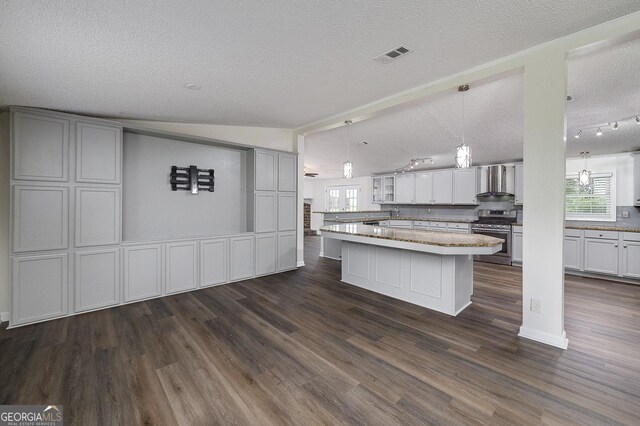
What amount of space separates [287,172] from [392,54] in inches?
118

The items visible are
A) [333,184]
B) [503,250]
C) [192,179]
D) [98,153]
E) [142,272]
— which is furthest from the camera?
[333,184]

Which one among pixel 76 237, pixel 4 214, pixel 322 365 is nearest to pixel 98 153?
pixel 76 237

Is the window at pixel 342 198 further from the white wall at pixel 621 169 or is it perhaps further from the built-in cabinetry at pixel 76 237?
the built-in cabinetry at pixel 76 237

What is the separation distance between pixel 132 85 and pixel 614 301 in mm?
6267

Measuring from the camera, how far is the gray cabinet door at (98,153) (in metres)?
3.15

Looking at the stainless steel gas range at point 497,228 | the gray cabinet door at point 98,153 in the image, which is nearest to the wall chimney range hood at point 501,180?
the stainless steel gas range at point 497,228

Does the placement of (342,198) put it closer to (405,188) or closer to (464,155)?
(405,188)

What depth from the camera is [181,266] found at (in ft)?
12.9

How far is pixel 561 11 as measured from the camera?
1937mm

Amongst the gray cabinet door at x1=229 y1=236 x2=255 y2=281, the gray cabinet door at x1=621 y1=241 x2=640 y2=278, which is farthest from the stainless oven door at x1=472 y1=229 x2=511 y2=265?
the gray cabinet door at x1=229 y1=236 x2=255 y2=281

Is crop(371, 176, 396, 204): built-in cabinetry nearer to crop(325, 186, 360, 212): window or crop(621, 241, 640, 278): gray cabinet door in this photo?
crop(325, 186, 360, 212): window

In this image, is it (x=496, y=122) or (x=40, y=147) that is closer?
(x=40, y=147)

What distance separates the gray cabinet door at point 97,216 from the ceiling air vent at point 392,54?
11.1 ft

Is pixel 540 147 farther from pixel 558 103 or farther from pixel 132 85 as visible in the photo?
pixel 132 85
